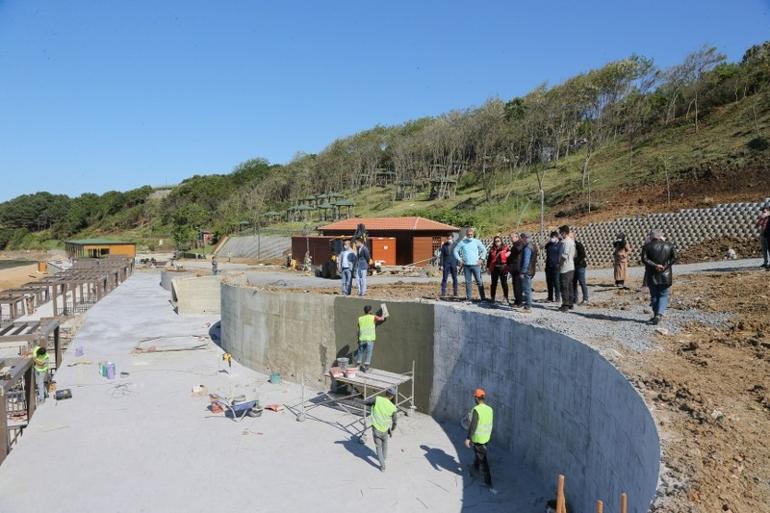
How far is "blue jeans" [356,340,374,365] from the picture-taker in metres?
13.7

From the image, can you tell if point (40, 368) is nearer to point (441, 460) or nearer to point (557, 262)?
point (441, 460)

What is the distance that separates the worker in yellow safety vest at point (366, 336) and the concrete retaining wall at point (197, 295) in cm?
1636

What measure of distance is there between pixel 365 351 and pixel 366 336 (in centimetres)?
48

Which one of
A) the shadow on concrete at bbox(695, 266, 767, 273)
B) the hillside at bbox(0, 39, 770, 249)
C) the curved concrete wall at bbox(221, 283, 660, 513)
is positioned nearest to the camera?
the curved concrete wall at bbox(221, 283, 660, 513)

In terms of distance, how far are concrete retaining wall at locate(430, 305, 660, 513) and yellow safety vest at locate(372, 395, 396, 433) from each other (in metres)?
2.48


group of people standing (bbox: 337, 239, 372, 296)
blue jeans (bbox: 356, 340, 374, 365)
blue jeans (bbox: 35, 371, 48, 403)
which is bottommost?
blue jeans (bbox: 35, 371, 48, 403)

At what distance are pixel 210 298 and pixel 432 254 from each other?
11773mm

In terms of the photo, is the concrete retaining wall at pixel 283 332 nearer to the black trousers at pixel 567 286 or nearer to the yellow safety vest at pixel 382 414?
the yellow safety vest at pixel 382 414

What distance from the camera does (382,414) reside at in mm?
9891

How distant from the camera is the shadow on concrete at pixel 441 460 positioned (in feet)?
33.7

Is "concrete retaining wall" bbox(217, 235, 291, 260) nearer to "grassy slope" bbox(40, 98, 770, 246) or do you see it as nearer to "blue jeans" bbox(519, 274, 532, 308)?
"grassy slope" bbox(40, 98, 770, 246)

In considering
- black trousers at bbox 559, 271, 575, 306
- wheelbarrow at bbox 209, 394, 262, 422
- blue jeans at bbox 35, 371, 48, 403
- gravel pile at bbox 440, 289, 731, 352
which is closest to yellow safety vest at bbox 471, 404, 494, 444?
gravel pile at bbox 440, 289, 731, 352

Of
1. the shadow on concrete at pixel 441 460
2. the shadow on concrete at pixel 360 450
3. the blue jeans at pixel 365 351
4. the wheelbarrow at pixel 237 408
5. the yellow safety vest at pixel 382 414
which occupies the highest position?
the blue jeans at pixel 365 351

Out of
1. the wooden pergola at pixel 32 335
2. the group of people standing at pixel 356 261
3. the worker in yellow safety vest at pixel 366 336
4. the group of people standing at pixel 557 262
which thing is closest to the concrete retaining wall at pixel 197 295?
the wooden pergola at pixel 32 335
